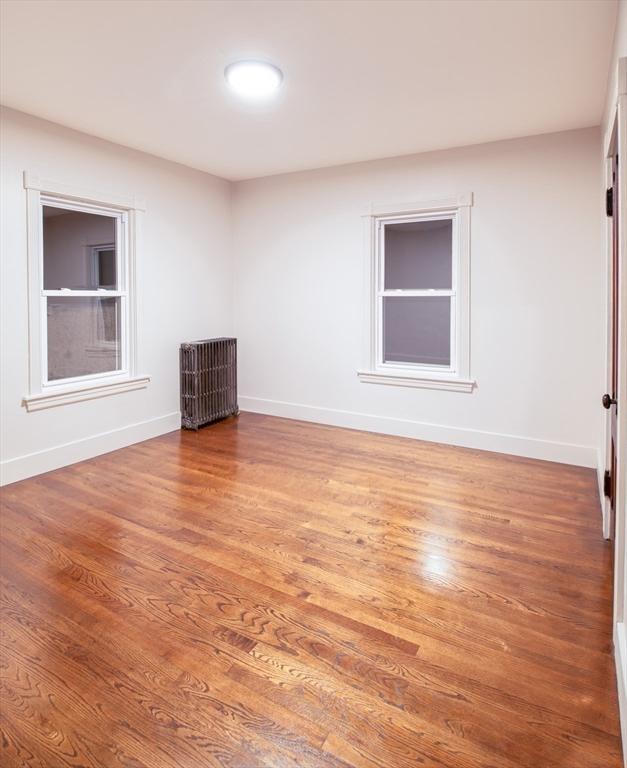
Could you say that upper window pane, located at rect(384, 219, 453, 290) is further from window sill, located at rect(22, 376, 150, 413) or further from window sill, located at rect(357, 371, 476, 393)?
window sill, located at rect(22, 376, 150, 413)

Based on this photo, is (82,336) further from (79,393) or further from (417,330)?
(417,330)

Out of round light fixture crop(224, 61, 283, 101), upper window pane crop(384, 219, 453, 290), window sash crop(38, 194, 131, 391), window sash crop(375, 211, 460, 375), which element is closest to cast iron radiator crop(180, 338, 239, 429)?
window sash crop(38, 194, 131, 391)

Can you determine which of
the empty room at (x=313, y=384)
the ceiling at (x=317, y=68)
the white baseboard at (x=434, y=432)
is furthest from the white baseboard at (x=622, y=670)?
the ceiling at (x=317, y=68)

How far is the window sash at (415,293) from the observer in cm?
452

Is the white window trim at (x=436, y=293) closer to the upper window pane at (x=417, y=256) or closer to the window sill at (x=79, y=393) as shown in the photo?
the upper window pane at (x=417, y=256)

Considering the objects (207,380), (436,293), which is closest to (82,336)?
(207,380)

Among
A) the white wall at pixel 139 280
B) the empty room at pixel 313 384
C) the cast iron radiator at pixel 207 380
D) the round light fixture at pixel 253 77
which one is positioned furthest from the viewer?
the cast iron radiator at pixel 207 380

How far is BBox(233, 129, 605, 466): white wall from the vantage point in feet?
12.9

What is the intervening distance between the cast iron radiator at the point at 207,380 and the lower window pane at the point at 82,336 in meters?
0.70

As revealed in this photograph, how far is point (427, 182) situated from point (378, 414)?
7.42ft

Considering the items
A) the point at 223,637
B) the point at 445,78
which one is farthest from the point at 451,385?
the point at 223,637

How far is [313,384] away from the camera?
214 inches

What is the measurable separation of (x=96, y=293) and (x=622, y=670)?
172 inches

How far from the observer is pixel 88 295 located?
14.0 ft
